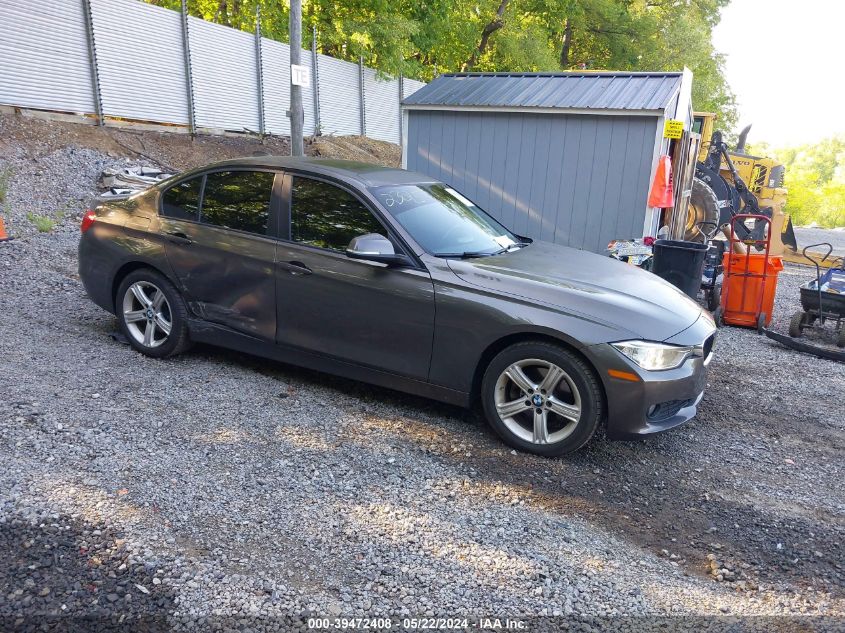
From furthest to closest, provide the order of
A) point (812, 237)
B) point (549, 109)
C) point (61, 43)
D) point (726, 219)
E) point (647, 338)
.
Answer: point (812, 237) < point (726, 219) < point (61, 43) < point (549, 109) < point (647, 338)

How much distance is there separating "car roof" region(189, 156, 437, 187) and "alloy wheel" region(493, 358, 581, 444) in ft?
5.67

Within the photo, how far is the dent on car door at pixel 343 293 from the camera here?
14.6 feet

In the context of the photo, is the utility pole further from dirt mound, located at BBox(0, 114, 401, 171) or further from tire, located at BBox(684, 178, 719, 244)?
tire, located at BBox(684, 178, 719, 244)

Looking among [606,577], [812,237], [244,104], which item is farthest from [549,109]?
[812,237]

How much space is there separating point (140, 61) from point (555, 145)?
28.8ft

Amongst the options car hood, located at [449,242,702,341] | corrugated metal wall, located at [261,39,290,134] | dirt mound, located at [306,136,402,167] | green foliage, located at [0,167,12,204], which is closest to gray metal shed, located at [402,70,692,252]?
car hood, located at [449,242,702,341]

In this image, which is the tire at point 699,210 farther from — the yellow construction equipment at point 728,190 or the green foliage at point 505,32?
the green foliage at point 505,32

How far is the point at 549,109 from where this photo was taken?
365 inches

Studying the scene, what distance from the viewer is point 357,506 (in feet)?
11.6

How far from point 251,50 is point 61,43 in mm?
5532

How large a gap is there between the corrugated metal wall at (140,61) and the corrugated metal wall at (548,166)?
6.37 metres

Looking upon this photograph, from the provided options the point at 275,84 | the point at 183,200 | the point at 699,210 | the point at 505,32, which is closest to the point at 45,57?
the point at 275,84

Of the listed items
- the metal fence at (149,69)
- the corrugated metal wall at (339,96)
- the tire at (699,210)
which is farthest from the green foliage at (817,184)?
the metal fence at (149,69)

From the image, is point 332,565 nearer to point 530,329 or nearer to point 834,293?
point 530,329
